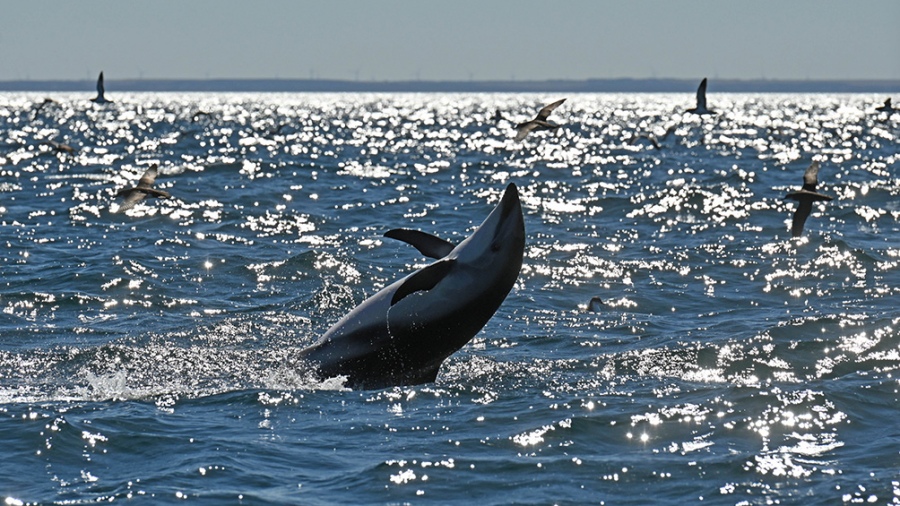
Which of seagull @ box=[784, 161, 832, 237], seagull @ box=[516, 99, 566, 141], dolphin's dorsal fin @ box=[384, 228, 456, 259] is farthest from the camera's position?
seagull @ box=[516, 99, 566, 141]

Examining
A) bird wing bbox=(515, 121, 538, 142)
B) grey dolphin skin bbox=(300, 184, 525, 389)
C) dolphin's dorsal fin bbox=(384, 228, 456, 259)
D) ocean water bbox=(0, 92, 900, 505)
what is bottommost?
ocean water bbox=(0, 92, 900, 505)

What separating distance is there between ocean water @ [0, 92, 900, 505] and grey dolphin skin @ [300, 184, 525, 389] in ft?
0.96

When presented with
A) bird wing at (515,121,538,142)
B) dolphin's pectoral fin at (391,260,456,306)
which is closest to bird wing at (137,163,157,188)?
bird wing at (515,121,538,142)

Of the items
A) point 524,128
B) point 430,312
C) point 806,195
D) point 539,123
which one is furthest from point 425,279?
point 524,128

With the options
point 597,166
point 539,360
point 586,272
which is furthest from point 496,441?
point 597,166

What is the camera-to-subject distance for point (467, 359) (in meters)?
15.5

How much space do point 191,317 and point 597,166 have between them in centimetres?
3787

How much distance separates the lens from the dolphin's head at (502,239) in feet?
41.2

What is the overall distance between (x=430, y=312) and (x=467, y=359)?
2.78 m

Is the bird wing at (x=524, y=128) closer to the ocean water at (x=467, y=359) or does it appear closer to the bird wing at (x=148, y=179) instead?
the ocean water at (x=467, y=359)

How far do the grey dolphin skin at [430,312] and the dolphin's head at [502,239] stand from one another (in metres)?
0.01

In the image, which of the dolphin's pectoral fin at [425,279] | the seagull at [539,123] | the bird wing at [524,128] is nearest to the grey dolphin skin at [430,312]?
the dolphin's pectoral fin at [425,279]

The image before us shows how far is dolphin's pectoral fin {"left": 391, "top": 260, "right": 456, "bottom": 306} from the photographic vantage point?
1201 cm

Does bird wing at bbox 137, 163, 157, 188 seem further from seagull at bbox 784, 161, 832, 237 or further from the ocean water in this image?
seagull at bbox 784, 161, 832, 237
